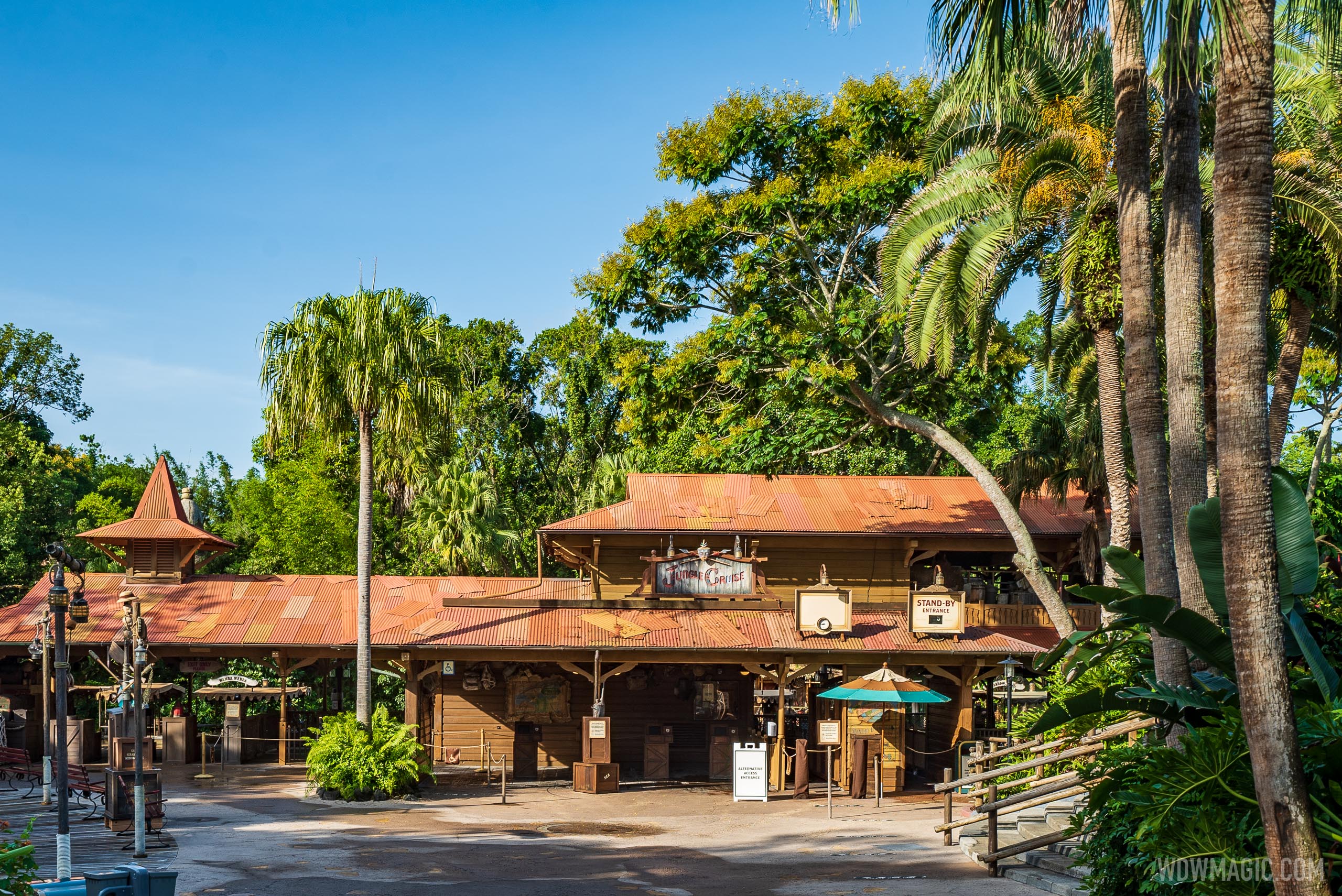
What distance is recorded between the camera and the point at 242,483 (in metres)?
46.6

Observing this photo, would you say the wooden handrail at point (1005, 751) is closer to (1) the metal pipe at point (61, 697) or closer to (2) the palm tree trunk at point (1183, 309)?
(2) the palm tree trunk at point (1183, 309)

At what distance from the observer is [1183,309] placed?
1050 centimetres

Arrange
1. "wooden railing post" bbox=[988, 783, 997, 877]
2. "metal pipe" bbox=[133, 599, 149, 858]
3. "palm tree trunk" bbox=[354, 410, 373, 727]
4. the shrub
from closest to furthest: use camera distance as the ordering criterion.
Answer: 1. the shrub
2. "wooden railing post" bbox=[988, 783, 997, 877]
3. "metal pipe" bbox=[133, 599, 149, 858]
4. "palm tree trunk" bbox=[354, 410, 373, 727]

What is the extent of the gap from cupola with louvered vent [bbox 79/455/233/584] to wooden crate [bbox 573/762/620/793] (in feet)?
35.9

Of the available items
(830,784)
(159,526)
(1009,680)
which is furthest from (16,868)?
(159,526)

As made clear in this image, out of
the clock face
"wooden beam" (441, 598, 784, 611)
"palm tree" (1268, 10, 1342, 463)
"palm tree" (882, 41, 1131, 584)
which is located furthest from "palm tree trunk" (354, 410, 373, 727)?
"palm tree" (1268, 10, 1342, 463)

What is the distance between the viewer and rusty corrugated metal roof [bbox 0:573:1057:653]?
21.9m

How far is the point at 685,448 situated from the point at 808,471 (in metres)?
4.16

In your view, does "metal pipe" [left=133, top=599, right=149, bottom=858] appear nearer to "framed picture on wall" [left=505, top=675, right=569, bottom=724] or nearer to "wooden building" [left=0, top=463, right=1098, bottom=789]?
"wooden building" [left=0, top=463, right=1098, bottom=789]

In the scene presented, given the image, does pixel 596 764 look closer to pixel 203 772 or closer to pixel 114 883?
pixel 203 772

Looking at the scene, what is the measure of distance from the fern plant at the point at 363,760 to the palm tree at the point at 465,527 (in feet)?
48.9

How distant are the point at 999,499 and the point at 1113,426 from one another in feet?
15.2

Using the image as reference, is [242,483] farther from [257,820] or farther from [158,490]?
[257,820]

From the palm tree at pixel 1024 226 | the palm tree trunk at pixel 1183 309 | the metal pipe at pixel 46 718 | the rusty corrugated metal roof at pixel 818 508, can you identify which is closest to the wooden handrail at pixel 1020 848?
the palm tree trunk at pixel 1183 309
